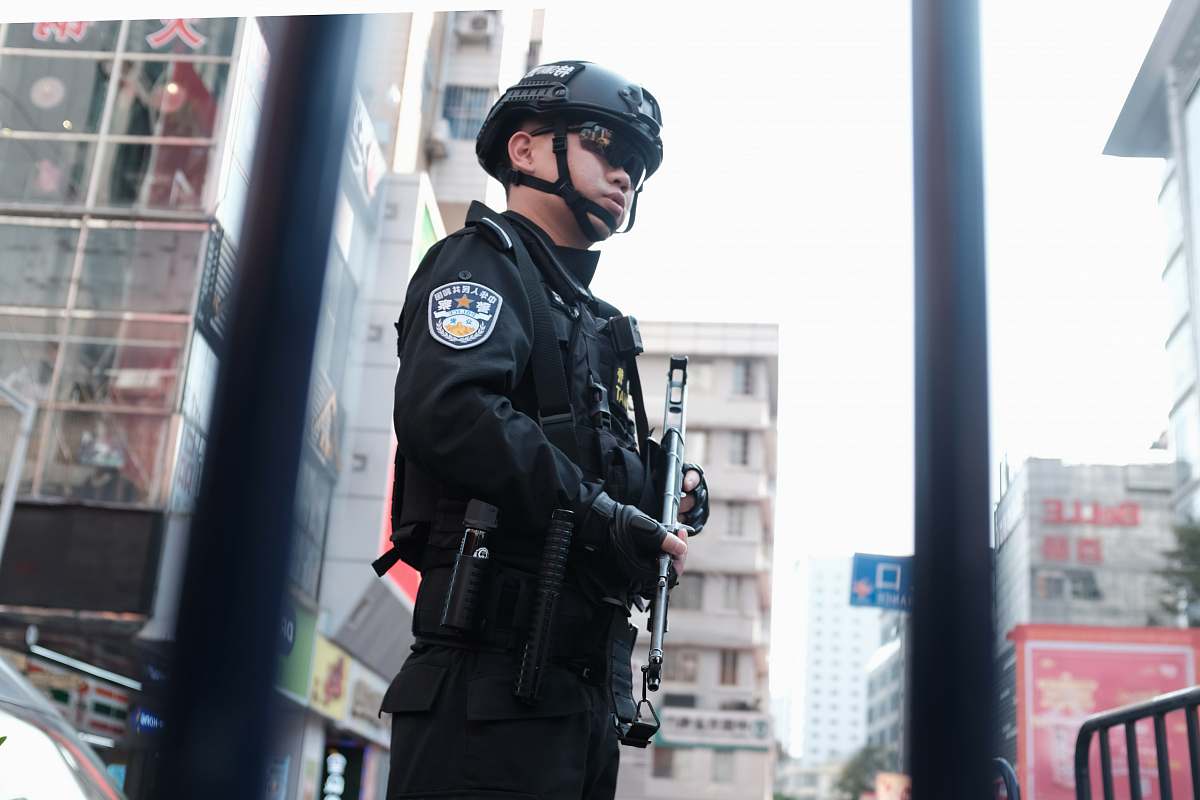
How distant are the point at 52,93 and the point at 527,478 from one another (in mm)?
9435

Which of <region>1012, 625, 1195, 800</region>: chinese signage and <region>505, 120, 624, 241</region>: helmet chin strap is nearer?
<region>505, 120, 624, 241</region>: helmet chin strap

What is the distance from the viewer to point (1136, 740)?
3.03m

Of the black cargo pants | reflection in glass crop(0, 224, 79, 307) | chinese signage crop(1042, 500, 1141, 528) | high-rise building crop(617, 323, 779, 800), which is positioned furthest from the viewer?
high-rise building crop(617, 323, 779, 800)

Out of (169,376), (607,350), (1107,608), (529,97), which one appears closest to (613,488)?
(607,350)

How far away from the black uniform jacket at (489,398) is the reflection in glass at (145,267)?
28.1 feet

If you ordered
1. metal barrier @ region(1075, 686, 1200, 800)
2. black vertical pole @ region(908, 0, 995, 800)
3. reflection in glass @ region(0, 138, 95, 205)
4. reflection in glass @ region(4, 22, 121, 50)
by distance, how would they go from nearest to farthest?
black vertical pole @ region(908, 0, 995, 800) < metal barrier @ region(1075, 686, 1200, 800) < reflection in glass @ region(0, 138, 95, 205) < reflection in glass @ region(4, 22, 121, 50)

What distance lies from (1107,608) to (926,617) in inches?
998

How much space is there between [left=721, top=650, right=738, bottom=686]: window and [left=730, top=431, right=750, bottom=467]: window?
623 cm

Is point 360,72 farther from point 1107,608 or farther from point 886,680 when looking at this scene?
point 886,680

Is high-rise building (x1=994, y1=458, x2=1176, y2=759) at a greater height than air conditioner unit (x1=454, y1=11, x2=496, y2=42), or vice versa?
air conditioner unit (x1=454, y1=11, x2=496, y2=42)

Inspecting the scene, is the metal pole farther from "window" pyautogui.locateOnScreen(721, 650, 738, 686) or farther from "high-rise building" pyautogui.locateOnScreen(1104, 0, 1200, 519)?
"window" pyautogui.locateOnScreen(721, 650, 738, 686)

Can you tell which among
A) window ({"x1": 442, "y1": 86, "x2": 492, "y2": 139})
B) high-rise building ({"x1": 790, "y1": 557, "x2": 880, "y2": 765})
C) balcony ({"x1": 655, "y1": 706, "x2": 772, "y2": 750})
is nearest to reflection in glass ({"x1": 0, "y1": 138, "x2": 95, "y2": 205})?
window ({"x1": 442, "y1": 86, "x2": 492, "y2": 139})

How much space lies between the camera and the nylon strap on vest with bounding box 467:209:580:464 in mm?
1667

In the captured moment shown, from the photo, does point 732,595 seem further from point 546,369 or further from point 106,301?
point 546,369
